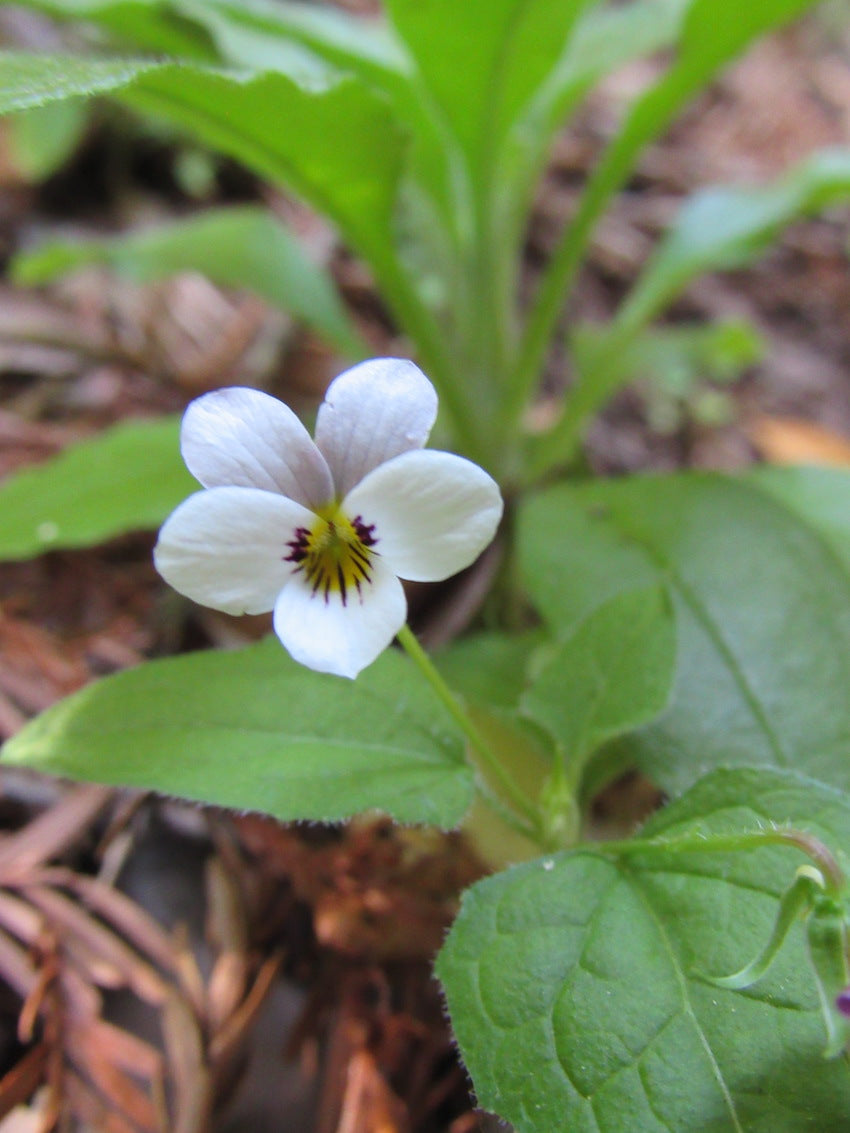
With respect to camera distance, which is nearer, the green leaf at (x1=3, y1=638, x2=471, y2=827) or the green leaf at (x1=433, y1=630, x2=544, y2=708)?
the green leaf at (x1=3, y1=638, x2=471, y2=827)

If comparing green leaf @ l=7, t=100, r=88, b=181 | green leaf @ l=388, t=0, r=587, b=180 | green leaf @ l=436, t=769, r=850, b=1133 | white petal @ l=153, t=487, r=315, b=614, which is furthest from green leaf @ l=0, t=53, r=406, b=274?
green leaf @ l=7, t=100, r=88, b=181

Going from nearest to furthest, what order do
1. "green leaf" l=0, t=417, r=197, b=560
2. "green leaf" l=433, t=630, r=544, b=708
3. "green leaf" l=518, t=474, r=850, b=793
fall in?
"green leaf" l=518, t=474, r=850, b=793 → "green leaf" l=433, t=630, r=544, b=708 → "green leaf" l=0, t=417, r=197, b=560

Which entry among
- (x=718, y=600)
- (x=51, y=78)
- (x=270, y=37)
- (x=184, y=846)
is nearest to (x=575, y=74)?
(x=270, y=37)

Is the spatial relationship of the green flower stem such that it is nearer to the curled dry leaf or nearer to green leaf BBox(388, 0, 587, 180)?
the curled dry leaf

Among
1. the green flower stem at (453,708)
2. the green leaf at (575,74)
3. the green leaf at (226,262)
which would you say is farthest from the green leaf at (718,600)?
the green leaf at (575,74)

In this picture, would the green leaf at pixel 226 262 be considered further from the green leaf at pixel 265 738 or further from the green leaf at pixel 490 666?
the green leaf at pixel 265 738

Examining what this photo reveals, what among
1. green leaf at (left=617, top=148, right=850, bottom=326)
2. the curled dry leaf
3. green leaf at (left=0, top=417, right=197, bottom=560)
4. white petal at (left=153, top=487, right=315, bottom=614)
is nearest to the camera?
white petal at (left=153, top=487, right=315, bottom=614)

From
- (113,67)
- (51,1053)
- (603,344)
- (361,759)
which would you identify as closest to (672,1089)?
(361,759)

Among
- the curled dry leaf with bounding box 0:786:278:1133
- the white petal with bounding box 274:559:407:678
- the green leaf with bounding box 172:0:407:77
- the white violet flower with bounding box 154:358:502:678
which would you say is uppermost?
the green leaf with bounding box 172:0:407:77
